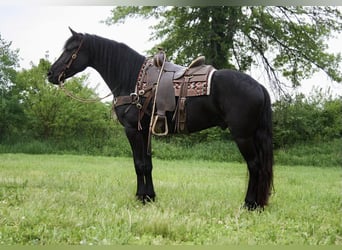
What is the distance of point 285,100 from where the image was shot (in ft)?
14.1

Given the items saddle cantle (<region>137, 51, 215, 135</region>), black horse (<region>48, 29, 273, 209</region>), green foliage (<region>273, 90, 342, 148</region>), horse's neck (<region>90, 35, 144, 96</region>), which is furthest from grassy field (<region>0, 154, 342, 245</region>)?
horse's neck (<region>90, 35, 144, 96</region>)

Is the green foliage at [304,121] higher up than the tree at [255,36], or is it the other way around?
the tree at [255,36]

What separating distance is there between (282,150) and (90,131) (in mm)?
2250

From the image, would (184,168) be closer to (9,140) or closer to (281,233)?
(281,233)

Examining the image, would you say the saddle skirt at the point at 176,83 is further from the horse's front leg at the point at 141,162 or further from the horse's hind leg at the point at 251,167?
the horse's hind leg at the point at 251,167

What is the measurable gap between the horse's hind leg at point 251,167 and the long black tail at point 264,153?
33 millimetres

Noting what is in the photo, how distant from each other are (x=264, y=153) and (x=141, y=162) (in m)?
1.10

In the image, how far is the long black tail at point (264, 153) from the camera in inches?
117

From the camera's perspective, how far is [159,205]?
316 cm

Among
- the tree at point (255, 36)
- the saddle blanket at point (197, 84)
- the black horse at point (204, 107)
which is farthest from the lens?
the tree at point (255, 36)

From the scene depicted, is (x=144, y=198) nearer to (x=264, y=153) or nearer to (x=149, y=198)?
(x=149, y=198)

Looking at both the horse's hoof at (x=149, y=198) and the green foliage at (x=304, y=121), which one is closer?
the horse's hoof at (x=149, y=198)

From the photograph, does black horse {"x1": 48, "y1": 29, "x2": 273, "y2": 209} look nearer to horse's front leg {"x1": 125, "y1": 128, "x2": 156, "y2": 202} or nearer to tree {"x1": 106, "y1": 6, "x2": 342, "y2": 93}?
horse's front leg {"x1": 125, "y1": 128, "x2": 156, "y2": 202}

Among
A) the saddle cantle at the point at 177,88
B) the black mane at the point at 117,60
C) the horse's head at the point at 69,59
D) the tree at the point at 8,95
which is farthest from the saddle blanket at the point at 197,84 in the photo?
the tree at the point at 8,95
